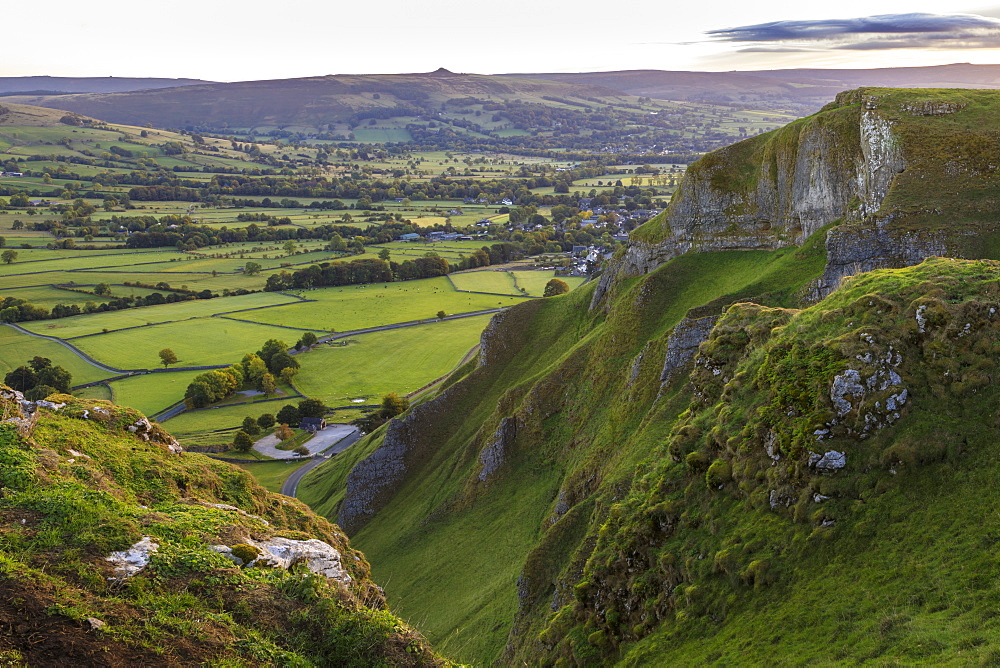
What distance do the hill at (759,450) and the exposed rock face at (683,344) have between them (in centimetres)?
20

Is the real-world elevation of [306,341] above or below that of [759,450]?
below

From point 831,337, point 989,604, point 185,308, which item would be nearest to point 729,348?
point 831,337

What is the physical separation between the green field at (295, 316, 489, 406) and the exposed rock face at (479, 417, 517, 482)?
52706mm

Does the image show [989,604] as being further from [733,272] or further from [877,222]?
[733,272]

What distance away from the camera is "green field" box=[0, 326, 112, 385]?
126037 millimetres

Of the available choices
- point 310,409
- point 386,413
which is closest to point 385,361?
point 310,409

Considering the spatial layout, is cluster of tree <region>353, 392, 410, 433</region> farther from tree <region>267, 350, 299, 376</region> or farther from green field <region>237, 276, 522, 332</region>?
green field <region>237, 276, 522, 332</region>

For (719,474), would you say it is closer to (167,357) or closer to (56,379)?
(56,379)

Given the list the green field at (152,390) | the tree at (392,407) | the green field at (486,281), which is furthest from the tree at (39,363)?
the green field at (486,281)

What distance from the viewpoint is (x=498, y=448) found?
6594 cm

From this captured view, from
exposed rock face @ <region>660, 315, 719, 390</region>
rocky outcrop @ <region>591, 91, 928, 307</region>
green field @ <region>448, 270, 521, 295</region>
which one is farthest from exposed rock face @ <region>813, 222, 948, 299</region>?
green field @ <region>448, 270, 521, 295</region>

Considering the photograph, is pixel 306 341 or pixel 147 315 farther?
pixel 147 315

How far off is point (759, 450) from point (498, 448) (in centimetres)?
3849

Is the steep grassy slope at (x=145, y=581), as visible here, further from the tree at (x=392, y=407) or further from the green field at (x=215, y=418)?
the green field at (x=215, y=418)
